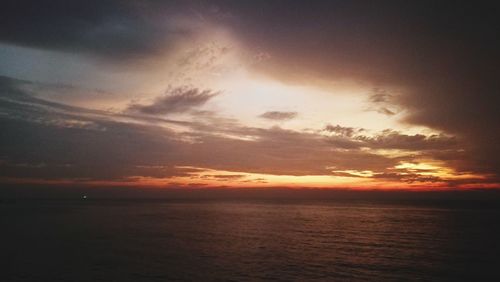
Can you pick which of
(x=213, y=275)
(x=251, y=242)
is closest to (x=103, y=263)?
(x=213, y=275)

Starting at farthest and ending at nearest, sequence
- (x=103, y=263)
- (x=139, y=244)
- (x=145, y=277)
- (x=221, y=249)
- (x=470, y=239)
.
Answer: (x=470, y=239)
(x=139, y=244)
(x=221, y=249)
(x=103, y=263)
(x=145, y=277)

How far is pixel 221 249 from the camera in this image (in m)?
51.1

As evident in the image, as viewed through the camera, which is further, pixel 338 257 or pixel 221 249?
pixel 221 249

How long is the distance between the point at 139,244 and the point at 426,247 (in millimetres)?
39912

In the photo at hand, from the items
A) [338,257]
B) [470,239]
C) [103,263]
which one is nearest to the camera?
[103,263]

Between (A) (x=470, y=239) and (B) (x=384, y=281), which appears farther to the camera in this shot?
(A) (x=470, y=239)

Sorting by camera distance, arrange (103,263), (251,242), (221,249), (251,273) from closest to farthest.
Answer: (251,273)
(103,263)
(221,249)
(251,242)

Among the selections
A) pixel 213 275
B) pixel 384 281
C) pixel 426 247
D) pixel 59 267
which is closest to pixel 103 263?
pixel 59 267

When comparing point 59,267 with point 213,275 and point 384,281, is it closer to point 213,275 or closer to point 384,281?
point 213,275

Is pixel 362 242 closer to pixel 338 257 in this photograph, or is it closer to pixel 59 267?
pixel 338 257

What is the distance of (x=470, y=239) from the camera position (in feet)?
210

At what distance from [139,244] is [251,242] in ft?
52.6

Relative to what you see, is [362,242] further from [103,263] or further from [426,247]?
[103,263]

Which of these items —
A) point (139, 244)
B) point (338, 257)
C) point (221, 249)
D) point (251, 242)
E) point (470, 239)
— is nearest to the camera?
point (338, 257)
